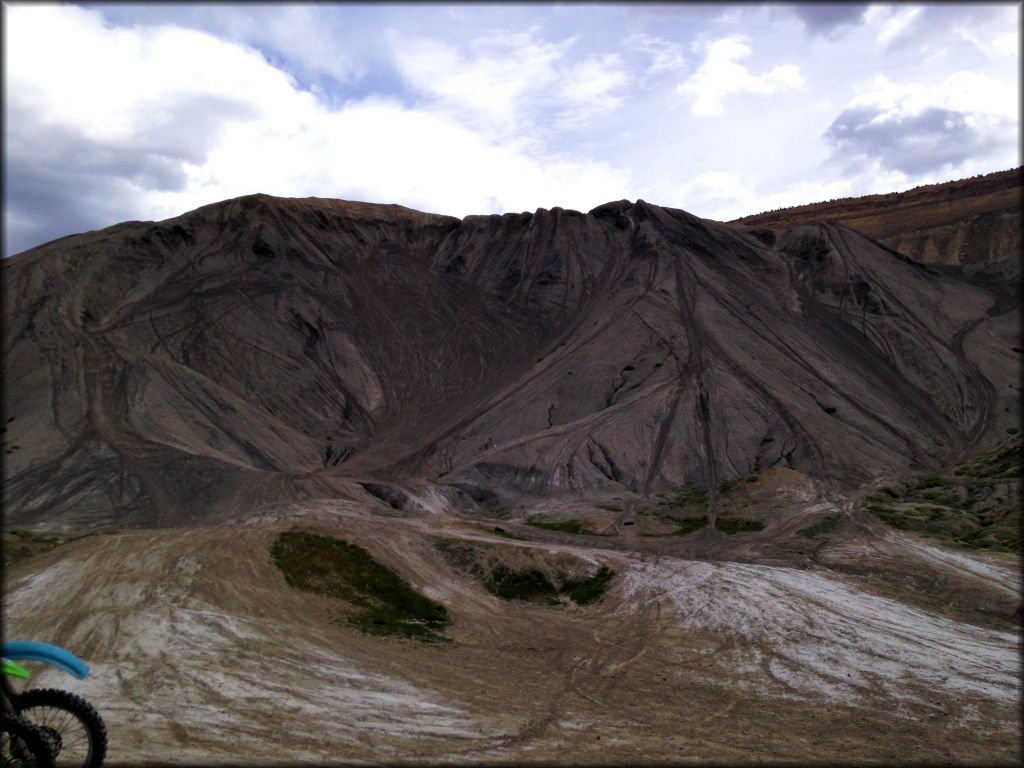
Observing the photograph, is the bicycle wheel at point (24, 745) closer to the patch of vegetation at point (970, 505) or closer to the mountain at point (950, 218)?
the patch of vegetation at point (970, 505)

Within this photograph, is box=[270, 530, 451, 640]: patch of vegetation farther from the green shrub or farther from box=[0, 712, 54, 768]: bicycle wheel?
the green shrub

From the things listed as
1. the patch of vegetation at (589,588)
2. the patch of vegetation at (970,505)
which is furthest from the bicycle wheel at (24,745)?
the patch of vegetation at (970,505)

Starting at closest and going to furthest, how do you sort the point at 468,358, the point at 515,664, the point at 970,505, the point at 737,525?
the point at 515,664, the point at 970,505, the point at 737,525, the point at 468,358

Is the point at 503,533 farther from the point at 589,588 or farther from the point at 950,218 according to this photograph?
the point at 950,218

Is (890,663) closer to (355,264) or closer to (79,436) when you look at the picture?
(79,436)

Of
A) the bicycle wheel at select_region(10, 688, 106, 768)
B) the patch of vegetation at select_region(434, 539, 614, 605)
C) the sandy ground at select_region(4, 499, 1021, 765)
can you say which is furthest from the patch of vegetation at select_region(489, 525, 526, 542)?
the bicycle wheel at select_region(10, 688, 106, 768)

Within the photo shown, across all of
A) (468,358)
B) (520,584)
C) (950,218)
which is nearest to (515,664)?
(520,584)
